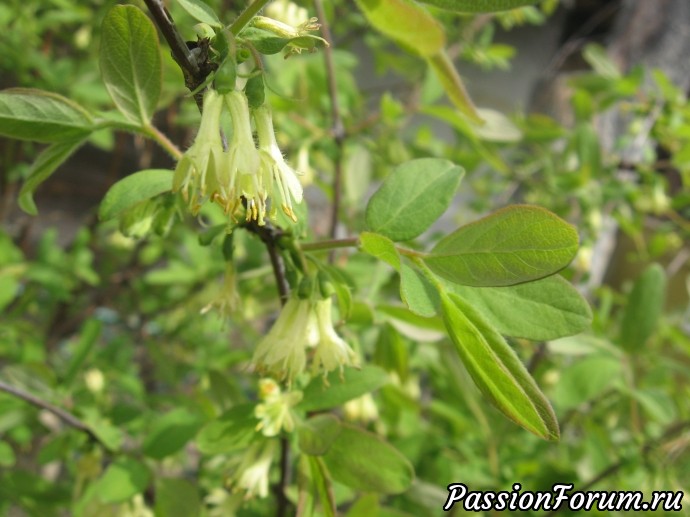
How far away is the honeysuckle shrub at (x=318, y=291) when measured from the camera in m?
0.36

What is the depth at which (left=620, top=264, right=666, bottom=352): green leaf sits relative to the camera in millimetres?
868

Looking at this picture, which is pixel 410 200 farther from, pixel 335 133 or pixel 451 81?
pixel 335 133

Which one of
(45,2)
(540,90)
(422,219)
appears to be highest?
(422,219)

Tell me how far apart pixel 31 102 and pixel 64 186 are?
6.98 feet

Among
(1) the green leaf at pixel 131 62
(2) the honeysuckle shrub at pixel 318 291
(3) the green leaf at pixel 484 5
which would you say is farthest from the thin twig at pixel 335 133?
(3) the green leaf at pixel 484 5

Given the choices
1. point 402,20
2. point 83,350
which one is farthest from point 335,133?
point 402,20

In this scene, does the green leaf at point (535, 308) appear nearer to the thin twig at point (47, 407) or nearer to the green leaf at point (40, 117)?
the green leaf at point (40, 117)

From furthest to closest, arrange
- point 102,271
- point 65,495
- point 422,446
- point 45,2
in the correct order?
point 102,271 < point 45,2 < point 422,446 < point 65,495

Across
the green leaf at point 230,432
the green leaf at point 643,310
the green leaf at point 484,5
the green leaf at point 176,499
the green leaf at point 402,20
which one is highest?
the green leaf at point 484,5

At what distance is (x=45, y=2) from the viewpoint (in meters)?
1.31

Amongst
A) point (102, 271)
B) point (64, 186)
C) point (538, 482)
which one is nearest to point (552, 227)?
point (538, 482)

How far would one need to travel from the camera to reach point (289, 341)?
0.46 m

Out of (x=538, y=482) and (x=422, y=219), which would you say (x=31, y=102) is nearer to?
(x=422, y=219)

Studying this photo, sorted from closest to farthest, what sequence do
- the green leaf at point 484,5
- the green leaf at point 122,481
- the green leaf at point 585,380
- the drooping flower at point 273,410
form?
the green leaf at point 484,5 < the drooping flower at point 273,410 < the green leaf at point 122,481 < the green leaf at point 585,380
